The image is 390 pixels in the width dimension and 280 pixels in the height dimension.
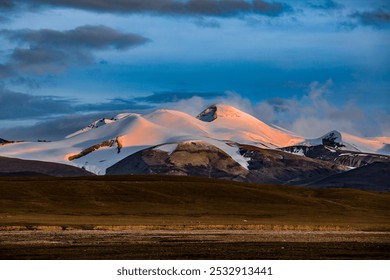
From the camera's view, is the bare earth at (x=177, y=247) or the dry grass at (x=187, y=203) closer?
the bare earth at (x=177, y=247)

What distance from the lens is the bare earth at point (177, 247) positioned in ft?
175

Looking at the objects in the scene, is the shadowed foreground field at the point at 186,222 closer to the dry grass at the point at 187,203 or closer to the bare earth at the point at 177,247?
the bare earth at the point at 177,247

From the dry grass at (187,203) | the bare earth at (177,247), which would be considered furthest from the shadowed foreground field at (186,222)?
the dry grass at (187,203)

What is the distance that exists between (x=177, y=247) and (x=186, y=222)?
51.0 metres

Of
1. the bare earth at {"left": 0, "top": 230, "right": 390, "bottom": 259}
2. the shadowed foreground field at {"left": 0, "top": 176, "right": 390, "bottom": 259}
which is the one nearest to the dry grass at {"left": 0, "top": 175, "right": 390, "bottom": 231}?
the shadowed foreground field at {"left": 0, "top": 176, "right": 390, "bottom": 259}

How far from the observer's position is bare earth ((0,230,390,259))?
53375 mm

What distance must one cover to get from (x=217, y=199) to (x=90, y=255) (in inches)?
4336

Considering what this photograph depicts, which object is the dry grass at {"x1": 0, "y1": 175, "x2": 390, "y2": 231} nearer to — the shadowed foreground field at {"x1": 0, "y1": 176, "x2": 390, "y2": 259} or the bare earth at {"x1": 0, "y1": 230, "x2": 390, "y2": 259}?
the shadowed foreground field at {"x1": 0, "y1": 176, "x2": 390, "y2": 259}

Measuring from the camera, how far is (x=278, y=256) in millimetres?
53719

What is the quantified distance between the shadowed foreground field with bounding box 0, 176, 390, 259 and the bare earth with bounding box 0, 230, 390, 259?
0.21 ft

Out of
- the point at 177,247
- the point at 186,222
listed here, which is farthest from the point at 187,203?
the point at 177,247

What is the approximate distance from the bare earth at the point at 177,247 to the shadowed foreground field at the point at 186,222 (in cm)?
6

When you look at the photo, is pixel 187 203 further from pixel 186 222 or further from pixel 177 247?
pixel 177 247

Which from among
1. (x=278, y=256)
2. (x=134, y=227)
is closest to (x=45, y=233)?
(x=134, y=227)
